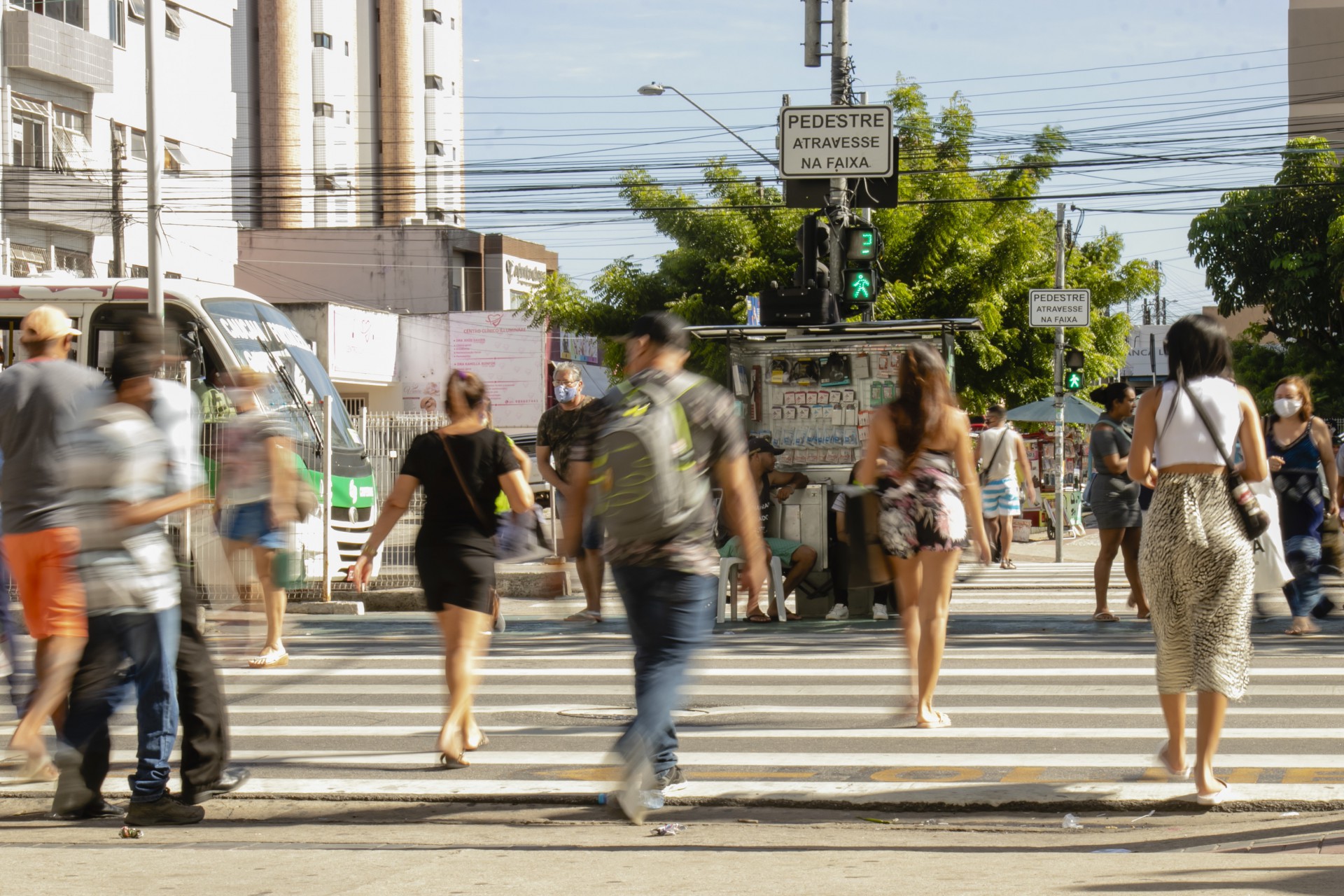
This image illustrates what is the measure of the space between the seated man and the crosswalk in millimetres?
353

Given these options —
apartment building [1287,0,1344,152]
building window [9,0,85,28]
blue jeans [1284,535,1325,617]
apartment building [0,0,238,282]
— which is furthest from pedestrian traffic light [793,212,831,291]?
apartment building [1287,0,1344,152]

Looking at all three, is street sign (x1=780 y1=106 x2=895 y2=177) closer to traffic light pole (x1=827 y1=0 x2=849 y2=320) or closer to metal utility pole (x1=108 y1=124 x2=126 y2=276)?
traffic light pole (x1=827 y1=0 x2=849 y2=320)

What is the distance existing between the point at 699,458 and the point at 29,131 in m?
33.5

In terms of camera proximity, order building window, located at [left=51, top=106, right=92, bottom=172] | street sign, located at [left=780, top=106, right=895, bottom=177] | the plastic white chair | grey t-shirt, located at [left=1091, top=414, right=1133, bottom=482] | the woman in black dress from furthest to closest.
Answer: building window, located at [left=51, top=106, right=92, bottom=172] → street sign, located at [left=780, top=106, right=895, bottom=177] → the plastic white chair → grey t-shirt, located at [left=1091, top=414, right=1133, bottom=482] → the woman in black dress

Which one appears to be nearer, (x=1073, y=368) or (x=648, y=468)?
(x=648, y=468)

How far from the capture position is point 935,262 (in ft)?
99.0

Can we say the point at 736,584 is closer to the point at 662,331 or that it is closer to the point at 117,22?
the point at 662,331

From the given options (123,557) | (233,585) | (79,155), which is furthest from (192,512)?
(79,155)

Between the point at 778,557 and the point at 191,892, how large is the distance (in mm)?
8612

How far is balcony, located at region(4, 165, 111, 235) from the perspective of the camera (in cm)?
3409

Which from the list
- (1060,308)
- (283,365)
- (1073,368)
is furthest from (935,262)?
(283,365)

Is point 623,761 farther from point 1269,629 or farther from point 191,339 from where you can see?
point 191,339

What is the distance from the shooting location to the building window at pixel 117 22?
1496 inches

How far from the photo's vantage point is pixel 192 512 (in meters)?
13.7
